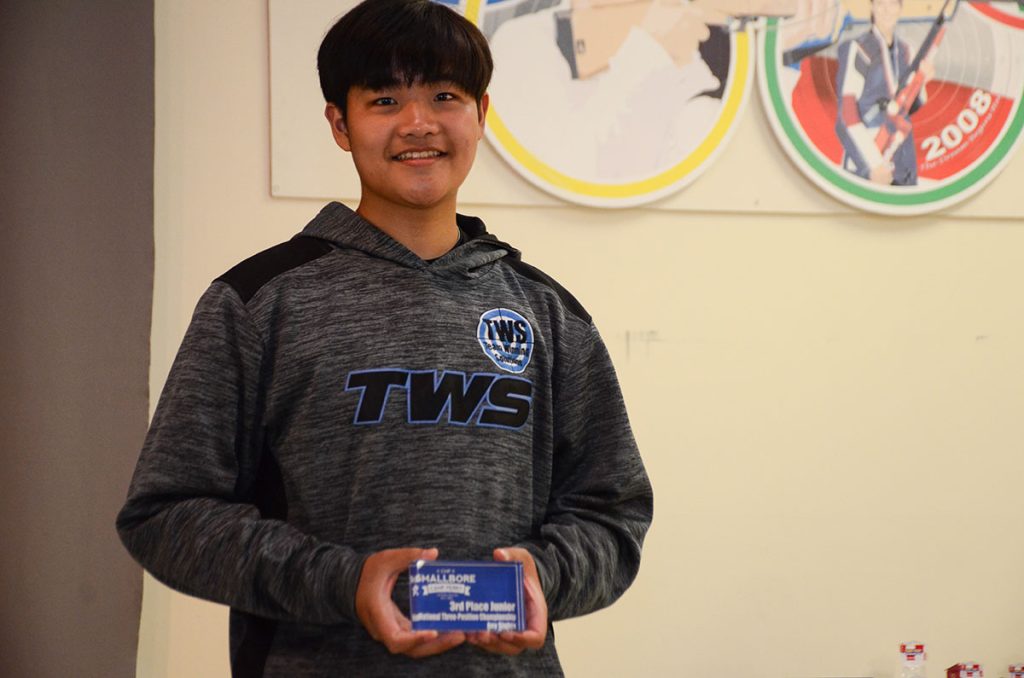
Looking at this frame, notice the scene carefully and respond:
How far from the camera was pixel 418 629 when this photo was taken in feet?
2.58

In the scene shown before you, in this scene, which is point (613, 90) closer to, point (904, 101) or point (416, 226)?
point (904, 101)

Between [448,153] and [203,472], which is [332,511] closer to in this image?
[203,472]

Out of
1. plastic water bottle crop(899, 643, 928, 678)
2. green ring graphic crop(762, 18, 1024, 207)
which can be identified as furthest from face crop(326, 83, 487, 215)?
plastic water bottle crop(899, 643, 928, 678)

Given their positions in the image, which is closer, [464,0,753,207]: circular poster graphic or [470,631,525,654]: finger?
[470,631,525,654]: finger

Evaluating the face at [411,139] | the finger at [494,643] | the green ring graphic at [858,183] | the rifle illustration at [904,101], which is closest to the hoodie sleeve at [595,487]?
the finger at [494,643]

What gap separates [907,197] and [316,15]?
1023 mm

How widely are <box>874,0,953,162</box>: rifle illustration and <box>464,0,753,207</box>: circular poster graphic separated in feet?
0.85

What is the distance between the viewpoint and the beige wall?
1837mm

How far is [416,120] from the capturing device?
998 mm

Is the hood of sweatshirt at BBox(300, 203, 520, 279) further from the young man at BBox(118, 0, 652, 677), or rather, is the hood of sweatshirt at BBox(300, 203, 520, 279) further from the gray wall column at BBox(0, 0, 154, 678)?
the gray wall column at BBox(0, 0, 154, 678)

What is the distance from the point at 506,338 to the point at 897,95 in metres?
1.22

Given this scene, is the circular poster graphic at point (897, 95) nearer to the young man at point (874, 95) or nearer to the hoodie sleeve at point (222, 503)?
the young man at point (874, 95)

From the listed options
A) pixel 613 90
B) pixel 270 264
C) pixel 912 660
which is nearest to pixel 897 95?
pixel 613 90

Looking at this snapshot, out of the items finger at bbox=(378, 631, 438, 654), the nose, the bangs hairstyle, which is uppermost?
the bangs hairstyle
